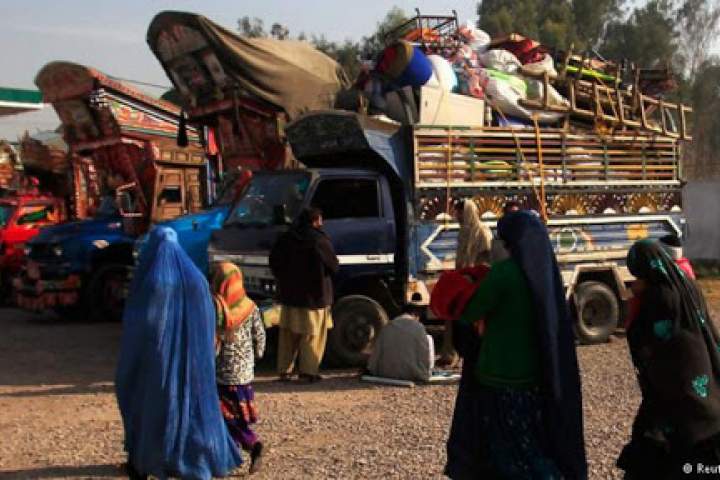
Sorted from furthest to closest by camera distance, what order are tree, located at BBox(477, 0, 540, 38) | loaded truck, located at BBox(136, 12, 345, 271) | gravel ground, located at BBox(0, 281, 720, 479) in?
1. tree, located at BBox(477, 0, 540, 38)
2. loaded truck, located at BBox(136, 12, 345, 271)
3. gravel ground, located at BBox(0, 281, 720, 479)

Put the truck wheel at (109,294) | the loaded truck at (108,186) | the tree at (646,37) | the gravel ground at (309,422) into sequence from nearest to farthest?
the gravel ground at (309,422) → the loaded truck at (108,186) → the truck wheel at (109,294) → the tree at (646,37)

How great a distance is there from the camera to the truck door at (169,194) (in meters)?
13.5

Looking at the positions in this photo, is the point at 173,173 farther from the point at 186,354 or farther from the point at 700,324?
the point at 700,324

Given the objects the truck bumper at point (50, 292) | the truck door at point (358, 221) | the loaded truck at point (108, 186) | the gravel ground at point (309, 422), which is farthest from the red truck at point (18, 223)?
the truck door at point (358, 221)

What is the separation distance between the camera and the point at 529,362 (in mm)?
3389

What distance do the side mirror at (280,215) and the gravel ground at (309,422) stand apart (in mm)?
1538

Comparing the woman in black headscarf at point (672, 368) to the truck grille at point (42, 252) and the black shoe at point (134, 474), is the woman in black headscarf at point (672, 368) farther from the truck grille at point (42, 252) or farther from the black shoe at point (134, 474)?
the truck grille at point (42, 252)

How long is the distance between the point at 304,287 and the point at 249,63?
4.50m

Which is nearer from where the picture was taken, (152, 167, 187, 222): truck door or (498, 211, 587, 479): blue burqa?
(498, 211, 587, 479): blue burqa

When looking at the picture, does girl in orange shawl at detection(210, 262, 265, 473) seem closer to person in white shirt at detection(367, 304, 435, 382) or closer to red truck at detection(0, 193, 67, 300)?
person in white shirt at detection(367, 304, 435, 382)

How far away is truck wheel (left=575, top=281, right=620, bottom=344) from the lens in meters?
9.49

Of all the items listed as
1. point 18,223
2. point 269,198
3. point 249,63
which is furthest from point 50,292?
point 269,198

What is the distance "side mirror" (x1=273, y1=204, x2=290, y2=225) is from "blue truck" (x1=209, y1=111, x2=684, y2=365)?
0.04 ft

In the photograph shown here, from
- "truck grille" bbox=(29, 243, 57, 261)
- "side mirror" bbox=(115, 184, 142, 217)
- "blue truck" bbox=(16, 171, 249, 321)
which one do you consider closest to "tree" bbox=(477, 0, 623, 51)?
"side mirror" bbox=(115, 184, 142, 217)
